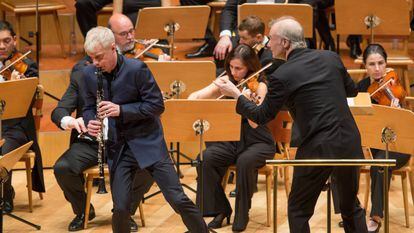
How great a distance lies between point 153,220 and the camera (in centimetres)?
599

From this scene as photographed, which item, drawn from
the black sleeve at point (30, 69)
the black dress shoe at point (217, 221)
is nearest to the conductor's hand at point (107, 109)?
the black dress shoe at point (217, 221)

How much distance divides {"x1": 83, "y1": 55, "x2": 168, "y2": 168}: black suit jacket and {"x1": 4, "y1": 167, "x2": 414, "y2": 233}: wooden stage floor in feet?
3.80

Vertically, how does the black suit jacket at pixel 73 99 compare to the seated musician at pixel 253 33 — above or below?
below

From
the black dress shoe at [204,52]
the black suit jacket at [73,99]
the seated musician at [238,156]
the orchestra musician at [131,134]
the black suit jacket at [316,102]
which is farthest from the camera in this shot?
the black dress shoe at [204,52]

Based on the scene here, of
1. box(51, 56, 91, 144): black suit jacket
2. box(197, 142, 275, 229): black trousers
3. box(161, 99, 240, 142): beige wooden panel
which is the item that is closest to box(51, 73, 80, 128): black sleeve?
box(51, 56, 91, 144): black suit jacket

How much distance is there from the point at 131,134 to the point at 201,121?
70 centimetres

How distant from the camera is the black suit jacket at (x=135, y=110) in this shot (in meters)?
4.69

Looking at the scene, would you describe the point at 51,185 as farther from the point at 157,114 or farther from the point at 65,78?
the point at 157,114

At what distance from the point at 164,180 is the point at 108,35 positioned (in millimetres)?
837

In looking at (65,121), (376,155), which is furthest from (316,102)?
(65,121)

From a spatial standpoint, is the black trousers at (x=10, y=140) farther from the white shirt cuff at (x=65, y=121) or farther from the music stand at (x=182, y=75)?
the music stand at (x=182, y=75)

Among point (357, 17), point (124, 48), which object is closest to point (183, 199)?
point (124, 48)

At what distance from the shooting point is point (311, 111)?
4.42m

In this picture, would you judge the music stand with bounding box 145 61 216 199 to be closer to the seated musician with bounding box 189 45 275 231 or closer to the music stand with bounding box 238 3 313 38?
the seated musician with bounding box 189 45 275 231
